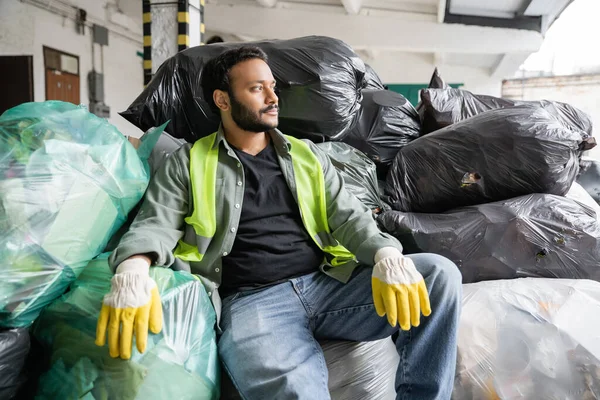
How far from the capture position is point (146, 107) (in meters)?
2.11

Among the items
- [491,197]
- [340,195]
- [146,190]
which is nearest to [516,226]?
[491,197]

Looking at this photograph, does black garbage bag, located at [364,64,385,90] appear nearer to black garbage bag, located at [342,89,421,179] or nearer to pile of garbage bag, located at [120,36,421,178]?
black garbage bag, located at [342,89,421,179]

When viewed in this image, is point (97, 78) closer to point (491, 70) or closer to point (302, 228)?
point (302, 228)

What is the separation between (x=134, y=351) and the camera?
3.52 feet

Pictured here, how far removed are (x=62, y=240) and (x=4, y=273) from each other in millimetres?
156

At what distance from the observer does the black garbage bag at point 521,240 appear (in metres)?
1.72

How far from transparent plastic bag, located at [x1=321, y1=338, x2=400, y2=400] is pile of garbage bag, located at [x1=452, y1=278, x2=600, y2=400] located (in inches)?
8.5

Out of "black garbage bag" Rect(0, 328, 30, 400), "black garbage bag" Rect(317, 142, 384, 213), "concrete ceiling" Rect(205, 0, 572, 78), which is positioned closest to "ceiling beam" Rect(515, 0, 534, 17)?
"concrete ceiling" Rect(205, 0, 572, 78)

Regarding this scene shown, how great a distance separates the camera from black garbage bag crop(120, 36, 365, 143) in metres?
2.03

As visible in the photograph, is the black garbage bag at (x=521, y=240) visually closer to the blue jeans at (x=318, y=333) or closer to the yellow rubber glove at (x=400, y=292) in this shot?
the blue jeans at (x=318, y=333)

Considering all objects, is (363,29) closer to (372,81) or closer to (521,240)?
(372,81)

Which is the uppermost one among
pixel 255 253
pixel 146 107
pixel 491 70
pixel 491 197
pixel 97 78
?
pixel 491 70

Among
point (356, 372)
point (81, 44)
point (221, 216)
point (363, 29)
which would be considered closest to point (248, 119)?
Result: point (221, 216)

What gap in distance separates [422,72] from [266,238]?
9385 millimetres
